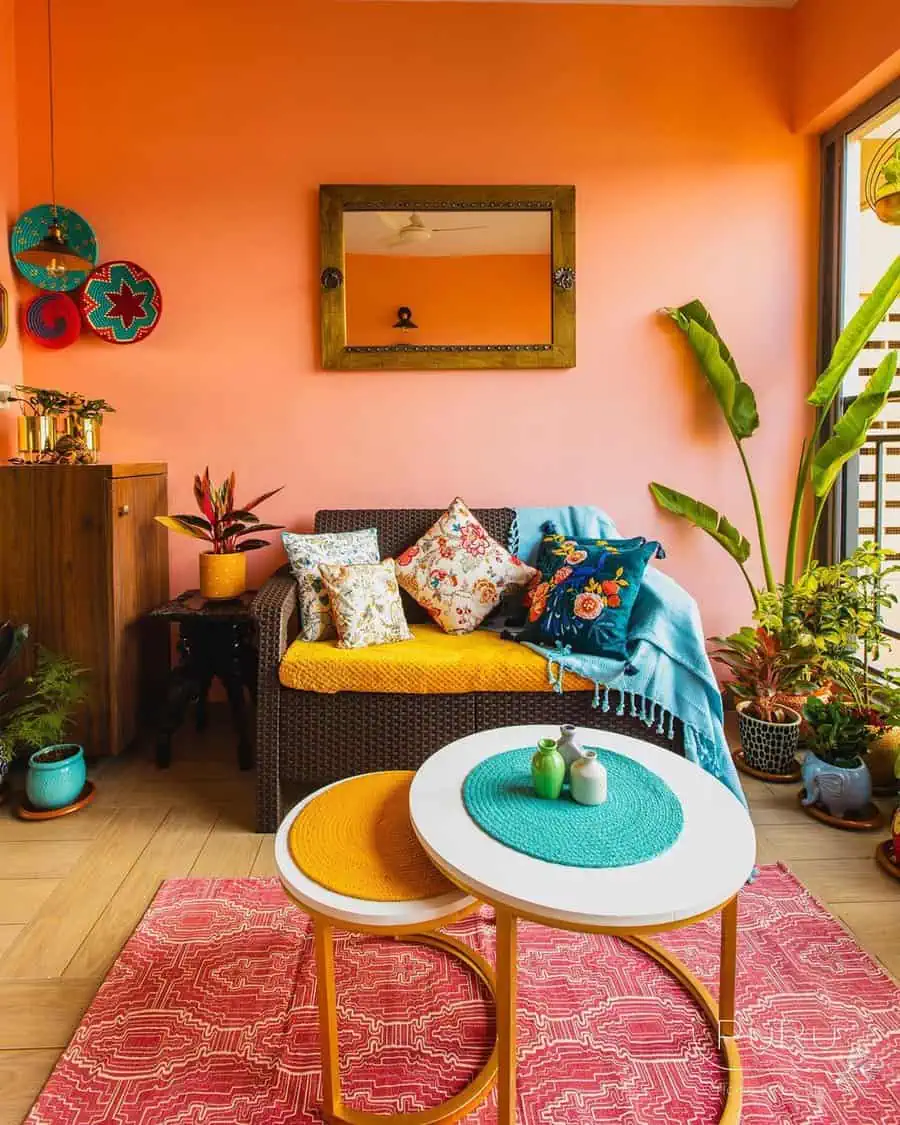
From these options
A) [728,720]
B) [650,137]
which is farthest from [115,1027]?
[650,137]

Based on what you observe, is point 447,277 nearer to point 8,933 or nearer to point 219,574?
point 219,574

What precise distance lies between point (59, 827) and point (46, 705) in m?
0.41

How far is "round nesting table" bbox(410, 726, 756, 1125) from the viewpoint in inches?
44.2

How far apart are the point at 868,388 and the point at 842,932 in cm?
188

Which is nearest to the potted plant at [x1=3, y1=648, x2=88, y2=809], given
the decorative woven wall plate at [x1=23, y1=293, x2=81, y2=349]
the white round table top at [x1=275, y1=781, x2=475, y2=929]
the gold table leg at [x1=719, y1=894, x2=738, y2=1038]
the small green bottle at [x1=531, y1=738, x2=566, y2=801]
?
the decorative woven wall plate at [x1=23, y1=293, x2=81, y2=349]

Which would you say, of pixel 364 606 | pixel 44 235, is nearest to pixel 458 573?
pixel 364 606

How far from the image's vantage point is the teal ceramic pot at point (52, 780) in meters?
2.33

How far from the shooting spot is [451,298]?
3.02 m

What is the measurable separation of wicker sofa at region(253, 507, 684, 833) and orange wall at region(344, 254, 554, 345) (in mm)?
1338

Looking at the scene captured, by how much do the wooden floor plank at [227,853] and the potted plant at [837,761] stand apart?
1.73 metres

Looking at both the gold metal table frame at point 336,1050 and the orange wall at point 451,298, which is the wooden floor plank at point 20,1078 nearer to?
the gold metal table frame at point 336,1050

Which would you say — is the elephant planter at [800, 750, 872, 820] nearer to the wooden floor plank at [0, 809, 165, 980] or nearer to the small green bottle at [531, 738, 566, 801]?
the small green bottle at [531, 738, 566, 801]

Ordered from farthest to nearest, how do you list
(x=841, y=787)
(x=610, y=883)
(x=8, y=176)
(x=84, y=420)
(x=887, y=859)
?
1. (x=8, y=176)
2. (x=84, y=420)
3. (x=841, y=787)
4. (x=887, y=859)
5. (x=610, y=883)

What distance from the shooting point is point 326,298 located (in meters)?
3.00
